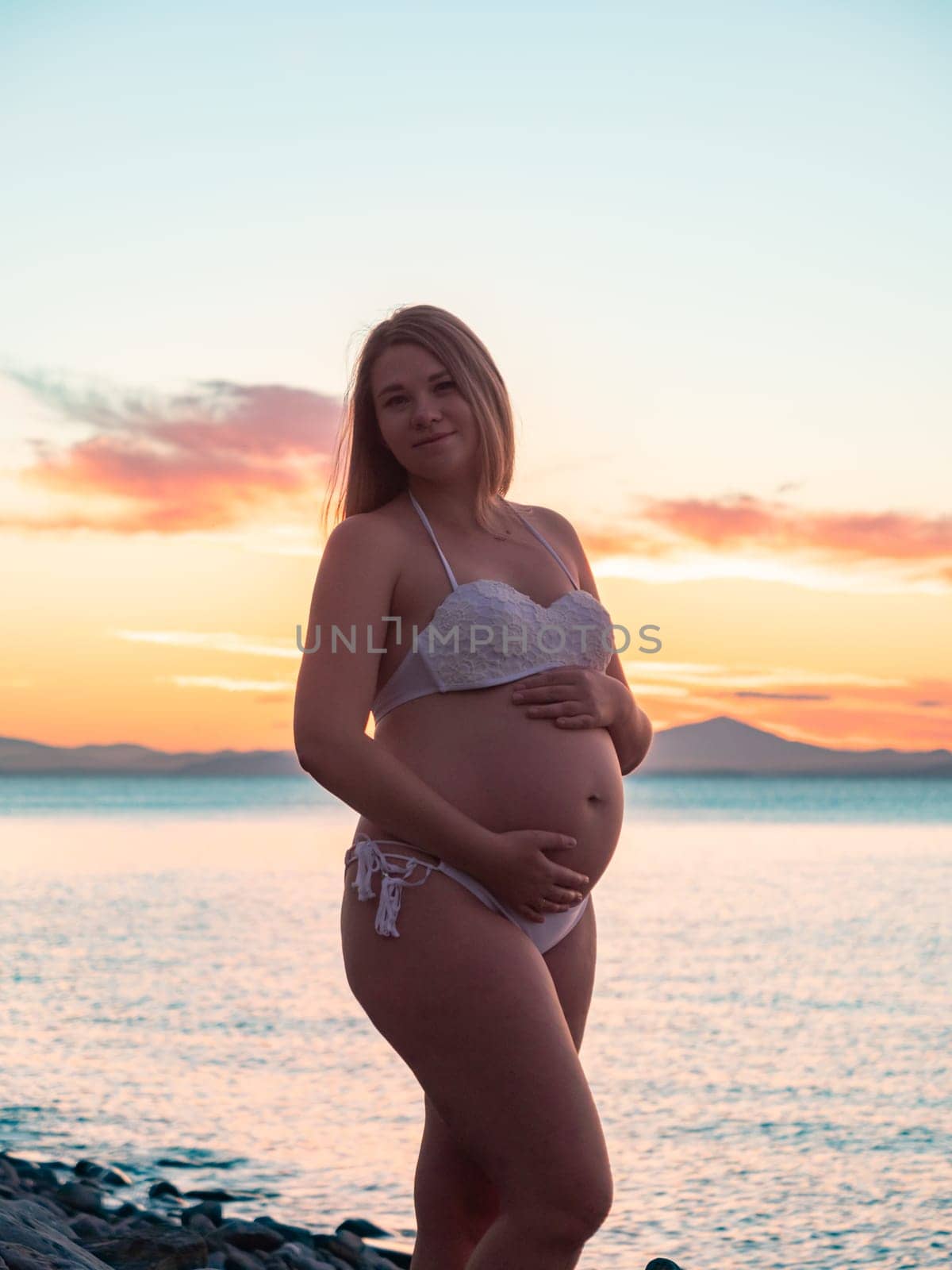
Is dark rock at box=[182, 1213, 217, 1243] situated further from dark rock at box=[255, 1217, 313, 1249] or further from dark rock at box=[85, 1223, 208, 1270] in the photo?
dark rock at box=[85, 1223, 208, 1270]

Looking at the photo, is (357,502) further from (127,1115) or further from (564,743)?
(127,1115)

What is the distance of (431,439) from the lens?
273 centimetres

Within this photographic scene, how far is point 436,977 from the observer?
91.8 inches

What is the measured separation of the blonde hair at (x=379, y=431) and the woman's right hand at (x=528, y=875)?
0.76 m

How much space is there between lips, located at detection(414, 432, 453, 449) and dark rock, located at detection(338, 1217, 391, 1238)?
418cm

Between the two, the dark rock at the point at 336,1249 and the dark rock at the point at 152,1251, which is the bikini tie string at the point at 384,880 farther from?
the dark rock at the point at 336,1249

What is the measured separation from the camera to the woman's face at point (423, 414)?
2.72 meters

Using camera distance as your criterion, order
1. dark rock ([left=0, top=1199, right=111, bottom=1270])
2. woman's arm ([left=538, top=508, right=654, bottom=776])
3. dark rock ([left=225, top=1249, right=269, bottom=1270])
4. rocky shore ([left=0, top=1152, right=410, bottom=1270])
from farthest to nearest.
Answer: dark rock ([left=225, top=1249, right=269, bottom=1270]) → rocky shore ([left=0, top=1152, right=410, bottom=1270]) → dark rock ([left=0, top=1199, right=111, bottom=1270]) → woman's arm ([left=538, top=508, right=654, bottom=776])

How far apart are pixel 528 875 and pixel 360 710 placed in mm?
440

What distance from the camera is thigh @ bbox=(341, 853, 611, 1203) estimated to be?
7.35 feet

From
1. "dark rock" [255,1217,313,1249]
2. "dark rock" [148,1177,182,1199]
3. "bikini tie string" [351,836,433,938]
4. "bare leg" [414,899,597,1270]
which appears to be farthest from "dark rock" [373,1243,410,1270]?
"bikini tie string" [351,836,433,938]

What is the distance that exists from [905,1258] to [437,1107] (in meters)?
4.13

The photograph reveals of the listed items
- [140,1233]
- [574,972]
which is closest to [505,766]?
[574,972]

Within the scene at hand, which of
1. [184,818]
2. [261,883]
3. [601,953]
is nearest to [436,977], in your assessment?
[601,953]
